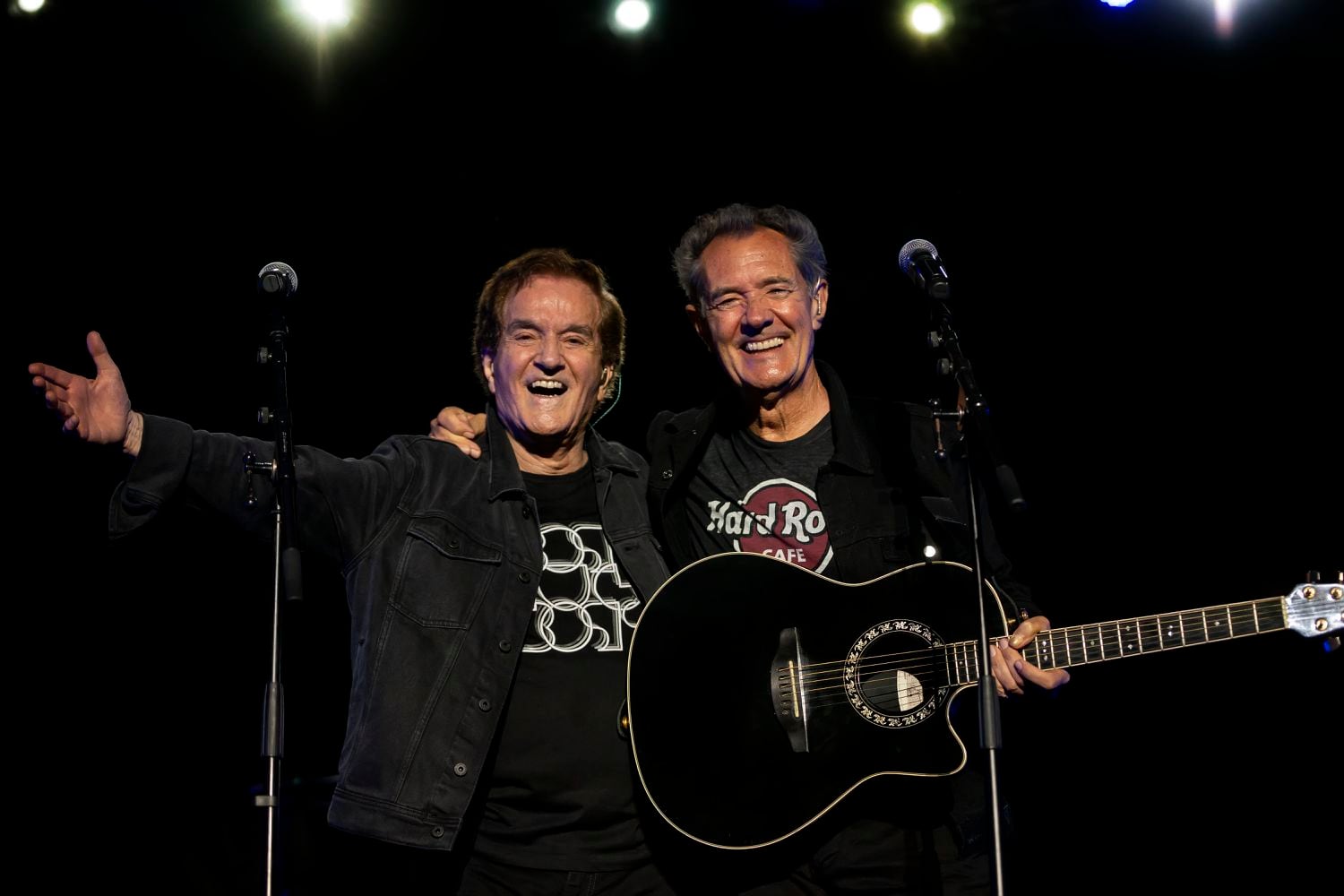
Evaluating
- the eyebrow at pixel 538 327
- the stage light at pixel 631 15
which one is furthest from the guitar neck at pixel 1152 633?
the stage light at pixel 631 15

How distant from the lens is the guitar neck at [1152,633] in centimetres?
259

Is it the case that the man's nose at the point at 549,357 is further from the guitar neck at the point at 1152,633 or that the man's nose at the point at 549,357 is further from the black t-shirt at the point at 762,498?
the guitar neck at the point at 1152,633

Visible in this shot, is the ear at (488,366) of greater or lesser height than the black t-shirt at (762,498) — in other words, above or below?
above

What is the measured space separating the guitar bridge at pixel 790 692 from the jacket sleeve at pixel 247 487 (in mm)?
1210

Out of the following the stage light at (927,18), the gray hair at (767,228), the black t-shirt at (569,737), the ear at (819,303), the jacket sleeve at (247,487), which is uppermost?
the stage light at (927,18)

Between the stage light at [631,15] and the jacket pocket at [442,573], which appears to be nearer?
the jacket pocket at [442,573]

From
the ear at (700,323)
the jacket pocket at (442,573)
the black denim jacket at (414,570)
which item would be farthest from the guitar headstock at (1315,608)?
the jacket pocket at (442,573)

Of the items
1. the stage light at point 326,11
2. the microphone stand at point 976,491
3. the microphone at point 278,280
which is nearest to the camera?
the microphone stand at point 976,491

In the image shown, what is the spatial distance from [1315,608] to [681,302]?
3.96 metres

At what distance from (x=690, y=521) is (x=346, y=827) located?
53.0 inches

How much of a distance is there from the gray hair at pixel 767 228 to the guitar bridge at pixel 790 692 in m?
1.30

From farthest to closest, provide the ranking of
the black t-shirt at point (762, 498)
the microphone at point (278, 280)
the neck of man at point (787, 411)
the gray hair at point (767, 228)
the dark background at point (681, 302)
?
the dark background at point (681, 302)
the gray hair at point (767, 228)
the neck of man at point (787, 411)
the black t-shirt at point (762, 498)
the microphone at point (278, 280)

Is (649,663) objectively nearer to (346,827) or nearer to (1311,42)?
(346,827)

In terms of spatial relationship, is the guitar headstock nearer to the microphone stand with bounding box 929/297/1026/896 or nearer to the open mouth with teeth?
the microphone stand with bounding box 929/297/1026/896
